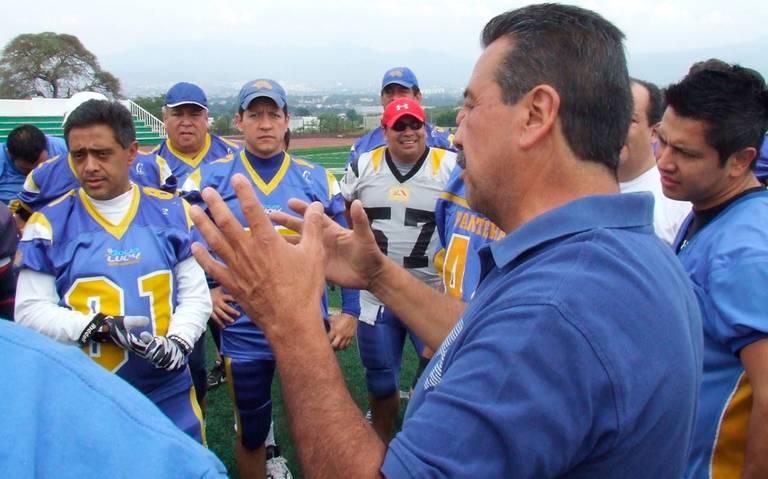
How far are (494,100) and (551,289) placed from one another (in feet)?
1.58

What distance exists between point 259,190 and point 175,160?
1.95 metres

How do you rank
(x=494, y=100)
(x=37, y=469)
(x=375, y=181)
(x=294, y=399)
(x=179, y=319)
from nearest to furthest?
(x=37, y=469) → (x=294, y=399) → (x=494, y=100) → (x=179, y=319) → (x=375, y=181)

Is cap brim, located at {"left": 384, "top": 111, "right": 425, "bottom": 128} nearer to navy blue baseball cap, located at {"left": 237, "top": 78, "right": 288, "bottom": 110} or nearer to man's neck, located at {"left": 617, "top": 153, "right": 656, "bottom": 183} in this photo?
navy blue baseball cap, located at {"left": 237, "top": 78, "right": 288, "bottom": 110}

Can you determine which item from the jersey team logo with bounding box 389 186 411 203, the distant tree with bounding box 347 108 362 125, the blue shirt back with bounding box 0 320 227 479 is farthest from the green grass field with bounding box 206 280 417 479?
the distant tree with bounding box 347 108 362 125

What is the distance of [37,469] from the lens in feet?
2.13

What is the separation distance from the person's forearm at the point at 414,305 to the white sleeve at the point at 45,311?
4.22 ft

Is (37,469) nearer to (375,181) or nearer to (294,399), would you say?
(294,399)

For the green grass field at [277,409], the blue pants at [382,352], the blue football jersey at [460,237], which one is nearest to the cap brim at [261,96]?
the blue football jersey at [460,237]

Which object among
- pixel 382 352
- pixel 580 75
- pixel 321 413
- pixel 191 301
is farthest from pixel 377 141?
pixel 321 413

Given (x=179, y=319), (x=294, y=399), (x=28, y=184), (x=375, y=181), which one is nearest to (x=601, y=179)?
(x=294, y=399)

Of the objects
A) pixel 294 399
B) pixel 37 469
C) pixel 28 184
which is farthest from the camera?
pixel 28 184

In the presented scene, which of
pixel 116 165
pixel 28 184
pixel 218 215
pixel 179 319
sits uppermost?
pixel 218 215

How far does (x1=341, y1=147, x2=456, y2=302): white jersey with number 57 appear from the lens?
13.4 ft

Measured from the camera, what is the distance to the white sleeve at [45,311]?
8.07 ft
